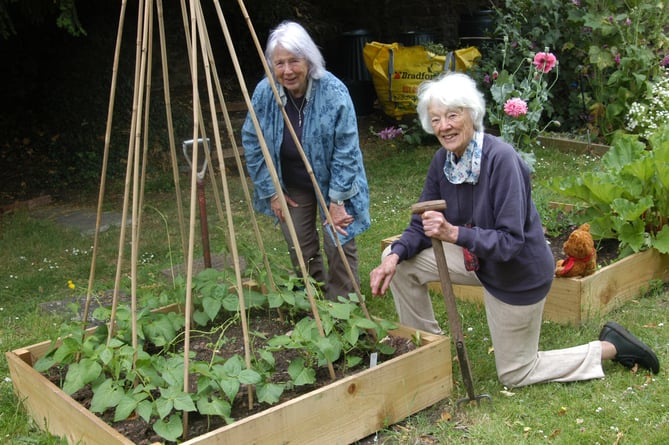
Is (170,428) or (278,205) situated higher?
(278,205)

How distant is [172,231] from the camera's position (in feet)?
20.2

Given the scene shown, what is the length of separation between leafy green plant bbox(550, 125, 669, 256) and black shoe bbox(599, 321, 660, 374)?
0.93m

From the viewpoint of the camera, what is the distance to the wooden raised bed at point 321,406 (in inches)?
104

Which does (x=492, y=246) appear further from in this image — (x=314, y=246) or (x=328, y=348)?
(x=314, y=246)

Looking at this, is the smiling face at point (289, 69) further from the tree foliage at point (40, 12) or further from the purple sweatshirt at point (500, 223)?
the tree foliage at point (40, 12)

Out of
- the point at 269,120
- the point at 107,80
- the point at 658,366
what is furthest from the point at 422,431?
the point at 107,80

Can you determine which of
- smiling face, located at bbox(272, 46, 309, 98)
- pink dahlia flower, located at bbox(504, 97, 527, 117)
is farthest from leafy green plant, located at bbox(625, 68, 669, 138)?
smiling face, located at bbox(272, 46, 309, 98)

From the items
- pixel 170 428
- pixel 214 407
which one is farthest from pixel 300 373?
pixel 170 428

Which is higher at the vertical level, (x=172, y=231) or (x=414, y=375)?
(x=414, y=375)

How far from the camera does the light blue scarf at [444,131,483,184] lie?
3.07m

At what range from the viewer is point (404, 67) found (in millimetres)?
8727

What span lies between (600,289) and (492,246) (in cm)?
135

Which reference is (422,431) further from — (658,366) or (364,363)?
(658,366)

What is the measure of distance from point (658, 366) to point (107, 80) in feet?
22.4
